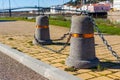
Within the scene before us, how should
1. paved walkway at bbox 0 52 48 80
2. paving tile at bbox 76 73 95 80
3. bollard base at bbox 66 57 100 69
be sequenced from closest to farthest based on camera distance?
paving tile at bbox 76 73 95 80
paved walkway at bbox 0 52 48 80
bollard base at bbox 66 57 100 69

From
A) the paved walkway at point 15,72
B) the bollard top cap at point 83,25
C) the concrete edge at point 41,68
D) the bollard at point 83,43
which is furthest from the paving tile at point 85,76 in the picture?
the bollard top cap at point 83,25

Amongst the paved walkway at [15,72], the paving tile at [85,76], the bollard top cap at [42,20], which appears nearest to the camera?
the paving tile at [85,76]

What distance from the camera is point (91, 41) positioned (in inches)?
258

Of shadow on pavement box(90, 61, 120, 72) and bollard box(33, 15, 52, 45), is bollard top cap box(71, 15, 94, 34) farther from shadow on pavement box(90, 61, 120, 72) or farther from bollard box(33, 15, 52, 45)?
bollard box(33, 15, 52, 45)

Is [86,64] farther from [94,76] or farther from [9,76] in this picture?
[9,76]

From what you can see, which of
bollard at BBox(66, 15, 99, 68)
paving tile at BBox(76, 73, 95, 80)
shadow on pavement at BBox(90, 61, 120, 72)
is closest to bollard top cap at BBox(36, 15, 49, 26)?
bollard at BBox(66, 15, 99, 68)

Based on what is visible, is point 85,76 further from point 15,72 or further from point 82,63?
point 15,72

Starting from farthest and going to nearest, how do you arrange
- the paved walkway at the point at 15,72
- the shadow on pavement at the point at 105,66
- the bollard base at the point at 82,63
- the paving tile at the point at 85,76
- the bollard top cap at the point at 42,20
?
the bollard top cap at the point at 42,20
the bollard base at the point at 82,63
the shadow on pavement at the point at 105,66
the paved walkway at the point at 15,72
the paving tile at the point at 85,76

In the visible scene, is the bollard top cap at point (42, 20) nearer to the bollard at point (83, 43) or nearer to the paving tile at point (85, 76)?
the bollard at point (83, 43)

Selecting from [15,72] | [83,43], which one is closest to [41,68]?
[15,72]

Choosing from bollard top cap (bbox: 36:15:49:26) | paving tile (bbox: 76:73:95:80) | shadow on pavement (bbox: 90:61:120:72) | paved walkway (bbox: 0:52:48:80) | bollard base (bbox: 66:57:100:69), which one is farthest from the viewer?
bollard top cap (bbox: 36:15:49:26)

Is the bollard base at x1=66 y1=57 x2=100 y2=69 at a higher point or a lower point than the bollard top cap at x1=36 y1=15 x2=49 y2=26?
lower

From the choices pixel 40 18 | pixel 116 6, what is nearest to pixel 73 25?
pixel 40 18

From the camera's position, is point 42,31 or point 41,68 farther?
point 42,31
